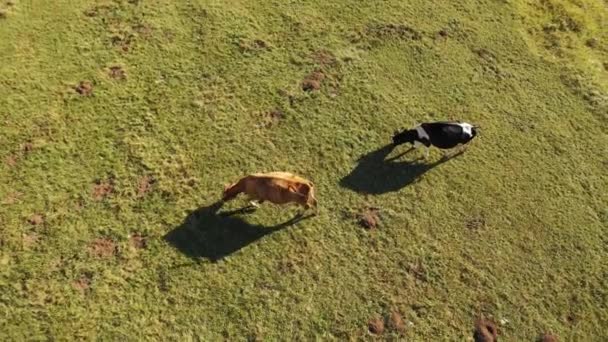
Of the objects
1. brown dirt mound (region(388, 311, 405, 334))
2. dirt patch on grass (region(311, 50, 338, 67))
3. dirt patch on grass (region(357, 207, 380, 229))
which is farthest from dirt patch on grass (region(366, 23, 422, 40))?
brown dirt mound (region(388, 311, 405, 334))

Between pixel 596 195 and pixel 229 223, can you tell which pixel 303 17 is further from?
pixel 596 195

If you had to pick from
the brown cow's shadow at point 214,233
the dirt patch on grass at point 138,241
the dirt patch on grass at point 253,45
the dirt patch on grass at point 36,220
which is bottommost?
the dirt patch on grass at point 36,220

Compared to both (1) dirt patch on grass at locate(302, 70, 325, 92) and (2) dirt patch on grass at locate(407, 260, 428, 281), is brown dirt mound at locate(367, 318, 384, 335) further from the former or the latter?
(1) dirt patch on grass at locate(302, 70, 325, 92)

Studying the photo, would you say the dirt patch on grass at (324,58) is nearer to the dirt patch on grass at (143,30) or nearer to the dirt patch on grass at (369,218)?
the dirt patch on grass at (143,30)

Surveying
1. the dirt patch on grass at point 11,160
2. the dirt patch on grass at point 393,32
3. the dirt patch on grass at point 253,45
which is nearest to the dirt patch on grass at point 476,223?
the dirt patch on grass at point 393,32

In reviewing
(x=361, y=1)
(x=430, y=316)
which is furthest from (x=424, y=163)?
(x=361, y=1)

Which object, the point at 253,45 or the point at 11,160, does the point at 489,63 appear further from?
the point at 11,160
